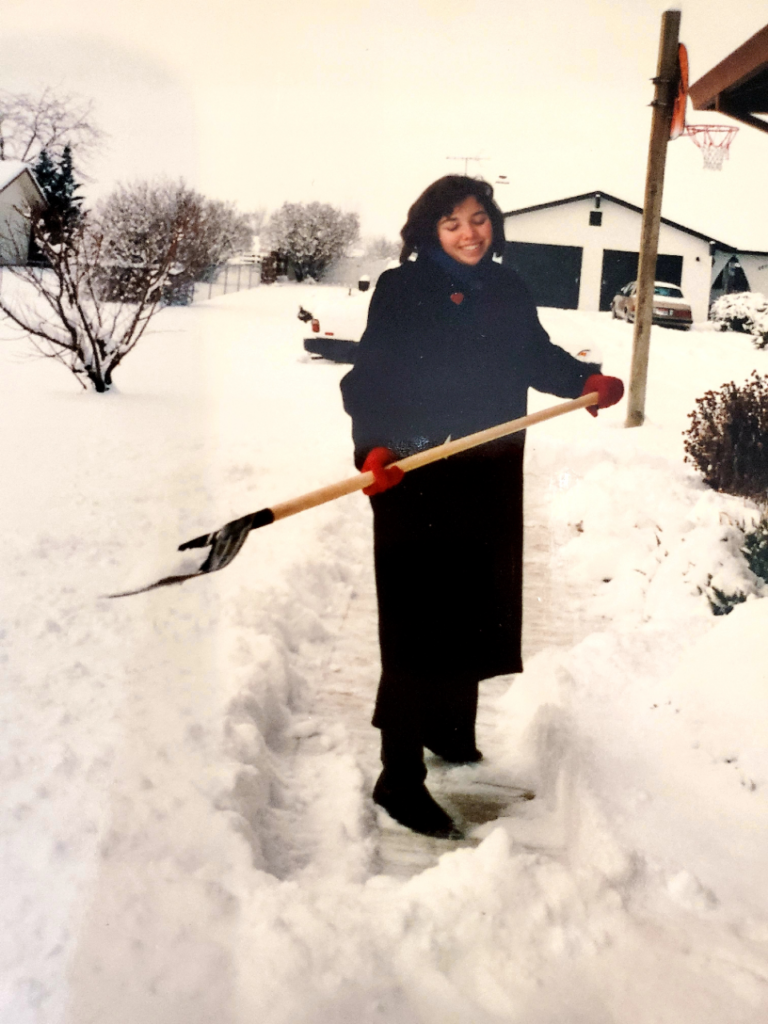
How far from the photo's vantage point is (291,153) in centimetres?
207

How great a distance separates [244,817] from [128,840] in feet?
0.82

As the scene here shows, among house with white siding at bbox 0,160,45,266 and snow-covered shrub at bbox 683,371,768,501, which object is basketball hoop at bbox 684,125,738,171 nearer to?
snow-covered shrub at bbox 683,371,768,501

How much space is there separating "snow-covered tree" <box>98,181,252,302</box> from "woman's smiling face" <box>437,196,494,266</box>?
0.71 metres

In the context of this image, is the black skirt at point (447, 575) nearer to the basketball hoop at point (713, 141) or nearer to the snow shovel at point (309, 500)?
the snow shovel at point (309, 500)

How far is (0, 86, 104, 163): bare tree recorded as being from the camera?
6.82 feet

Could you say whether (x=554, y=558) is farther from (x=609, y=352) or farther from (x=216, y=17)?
(x=216, y=17)

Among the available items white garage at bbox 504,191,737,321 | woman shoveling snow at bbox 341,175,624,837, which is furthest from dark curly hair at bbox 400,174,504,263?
white garage at bbox 504,191,737,321

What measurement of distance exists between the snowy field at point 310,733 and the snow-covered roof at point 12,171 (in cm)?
52

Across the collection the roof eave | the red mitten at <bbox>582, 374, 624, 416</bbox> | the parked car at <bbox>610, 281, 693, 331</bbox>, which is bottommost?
the red mitten at <bbox>582, 374, 624, 416</bbox>

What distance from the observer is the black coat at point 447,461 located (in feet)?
5.62

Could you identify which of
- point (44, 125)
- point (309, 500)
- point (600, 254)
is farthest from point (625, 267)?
point (44, 125)

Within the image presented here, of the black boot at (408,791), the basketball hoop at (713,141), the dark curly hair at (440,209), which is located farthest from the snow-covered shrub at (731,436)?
the black boot at (408,791)

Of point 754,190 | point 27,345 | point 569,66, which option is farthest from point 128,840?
point 754,190

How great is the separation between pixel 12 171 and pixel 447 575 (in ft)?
5.48
